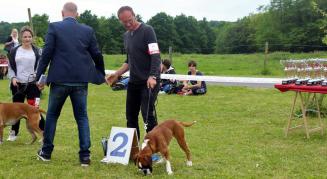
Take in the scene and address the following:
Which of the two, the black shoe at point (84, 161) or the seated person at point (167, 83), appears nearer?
the black shoe at point (84, 161)

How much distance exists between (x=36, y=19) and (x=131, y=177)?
51664mm

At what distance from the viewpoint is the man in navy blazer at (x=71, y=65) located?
5.43 m

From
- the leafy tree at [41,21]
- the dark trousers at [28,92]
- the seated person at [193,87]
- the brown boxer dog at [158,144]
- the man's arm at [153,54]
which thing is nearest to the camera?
the brown boxer dog at [158,144]

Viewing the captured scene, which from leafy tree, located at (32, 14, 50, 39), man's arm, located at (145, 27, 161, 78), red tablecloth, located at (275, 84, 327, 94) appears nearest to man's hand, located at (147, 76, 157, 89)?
man's arm, located at (145, 27, 161, 78)

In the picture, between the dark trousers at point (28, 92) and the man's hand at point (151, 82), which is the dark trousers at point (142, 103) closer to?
the man's hand at point (151, 82)

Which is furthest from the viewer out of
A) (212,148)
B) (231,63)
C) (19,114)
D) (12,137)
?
(231,63)

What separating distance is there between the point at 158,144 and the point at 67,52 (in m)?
1.49

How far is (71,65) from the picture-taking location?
544 cm

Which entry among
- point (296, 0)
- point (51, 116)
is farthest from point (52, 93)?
point (296, 0)

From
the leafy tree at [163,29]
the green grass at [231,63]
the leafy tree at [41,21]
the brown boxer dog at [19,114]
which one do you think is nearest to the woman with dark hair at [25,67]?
the brown boxer dog at [19,114]

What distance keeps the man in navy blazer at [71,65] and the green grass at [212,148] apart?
0.51 meters

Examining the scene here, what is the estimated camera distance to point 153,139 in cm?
524

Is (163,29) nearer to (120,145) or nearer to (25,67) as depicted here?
(25,67)

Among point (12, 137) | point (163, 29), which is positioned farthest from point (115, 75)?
point (163, 29)
